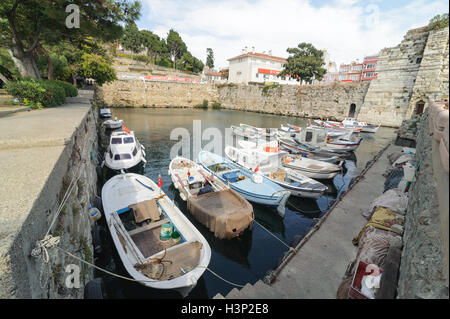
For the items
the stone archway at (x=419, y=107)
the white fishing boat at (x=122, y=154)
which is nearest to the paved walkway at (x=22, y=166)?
the white fishing boat at (x=122, y=154)

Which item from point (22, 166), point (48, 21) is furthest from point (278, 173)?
point (48, 21)

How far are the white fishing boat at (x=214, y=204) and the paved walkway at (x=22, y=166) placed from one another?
4.96m

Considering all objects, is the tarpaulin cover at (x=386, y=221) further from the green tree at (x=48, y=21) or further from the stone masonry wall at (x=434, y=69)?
the stone masonry wall at (x=434, y=69)

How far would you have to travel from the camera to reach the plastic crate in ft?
12.6

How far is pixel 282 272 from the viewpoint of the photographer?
489 centimetres

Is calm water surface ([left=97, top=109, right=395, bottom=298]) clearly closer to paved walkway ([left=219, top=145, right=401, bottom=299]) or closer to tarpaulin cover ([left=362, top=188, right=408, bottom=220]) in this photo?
paved walkway ([left=219, top=145, right=401, bottom=299])

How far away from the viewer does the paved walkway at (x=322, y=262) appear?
14.5 feet

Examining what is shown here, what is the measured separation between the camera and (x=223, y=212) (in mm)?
7684

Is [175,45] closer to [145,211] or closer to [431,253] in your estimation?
[145,211]

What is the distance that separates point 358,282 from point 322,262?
4.07ft

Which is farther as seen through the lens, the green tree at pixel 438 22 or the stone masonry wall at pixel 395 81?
the stone masonry wall at pixel 395 81

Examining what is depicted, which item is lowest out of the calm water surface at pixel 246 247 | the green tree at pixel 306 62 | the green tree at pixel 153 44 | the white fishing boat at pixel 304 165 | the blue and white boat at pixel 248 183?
the calm water surface at pixel 246 247

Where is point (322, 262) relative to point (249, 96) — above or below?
below

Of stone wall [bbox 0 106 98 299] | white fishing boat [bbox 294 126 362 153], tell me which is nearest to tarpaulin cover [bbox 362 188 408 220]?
stone wall [bbox 0 106 98 299]
